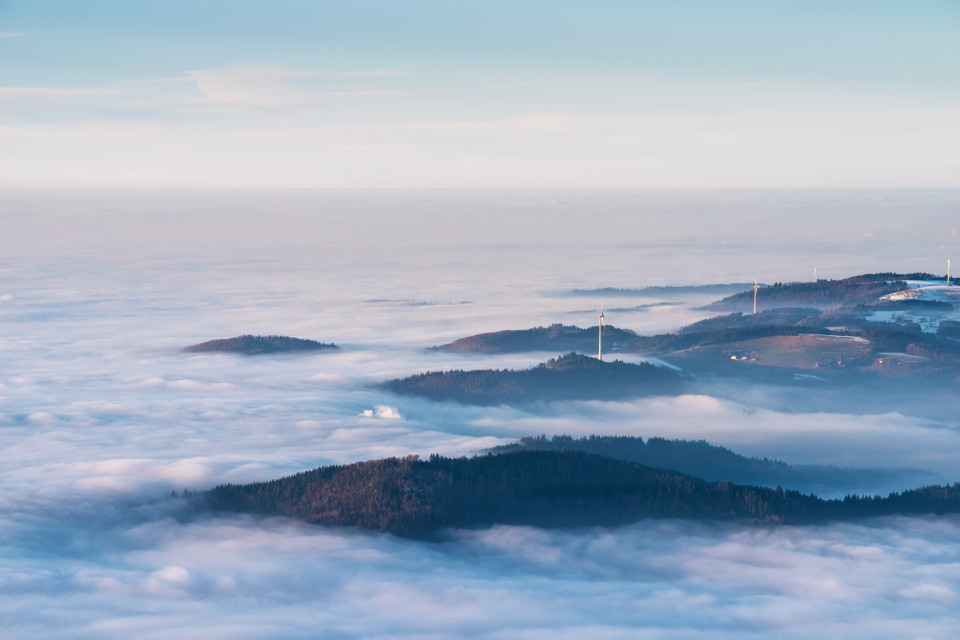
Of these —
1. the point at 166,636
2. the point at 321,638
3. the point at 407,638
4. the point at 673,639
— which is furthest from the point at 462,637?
the point at 166,636

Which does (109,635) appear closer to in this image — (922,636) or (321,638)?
(321,638)

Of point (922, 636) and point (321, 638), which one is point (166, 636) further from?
point (922, 636)

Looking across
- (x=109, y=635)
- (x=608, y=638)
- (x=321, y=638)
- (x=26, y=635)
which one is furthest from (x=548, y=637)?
(x=26, y=635)

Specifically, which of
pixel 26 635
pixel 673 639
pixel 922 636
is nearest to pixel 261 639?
pixel 26 635

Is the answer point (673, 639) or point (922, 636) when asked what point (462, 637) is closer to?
point (673, 639)

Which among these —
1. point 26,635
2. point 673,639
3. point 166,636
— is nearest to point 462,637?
point 673,639
